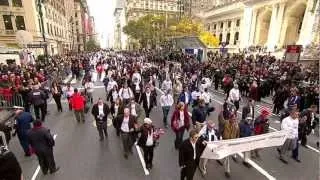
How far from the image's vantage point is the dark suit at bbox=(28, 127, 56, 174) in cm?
587

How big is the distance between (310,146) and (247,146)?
388cm

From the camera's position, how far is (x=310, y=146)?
8328mm

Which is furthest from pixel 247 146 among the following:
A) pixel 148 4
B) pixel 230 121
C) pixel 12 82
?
pixel 148 4

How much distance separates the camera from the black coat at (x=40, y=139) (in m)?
5.86

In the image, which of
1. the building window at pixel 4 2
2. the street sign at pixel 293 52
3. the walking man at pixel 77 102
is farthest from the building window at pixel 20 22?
the street sign at pixel 293 52

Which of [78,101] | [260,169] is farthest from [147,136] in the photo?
[78,101]

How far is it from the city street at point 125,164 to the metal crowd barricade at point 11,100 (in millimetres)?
3311

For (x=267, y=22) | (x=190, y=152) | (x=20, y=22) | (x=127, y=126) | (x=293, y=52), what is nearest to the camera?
(x=190, y=152)

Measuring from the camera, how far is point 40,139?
233 inches

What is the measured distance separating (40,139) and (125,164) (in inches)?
97.0

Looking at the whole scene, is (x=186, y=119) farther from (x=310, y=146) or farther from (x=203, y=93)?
(x=310, y=146)

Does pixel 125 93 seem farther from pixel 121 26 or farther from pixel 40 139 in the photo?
pixel 121 26

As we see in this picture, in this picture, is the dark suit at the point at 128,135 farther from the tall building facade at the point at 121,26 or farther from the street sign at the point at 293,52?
the tall building facade at the point at 121,26

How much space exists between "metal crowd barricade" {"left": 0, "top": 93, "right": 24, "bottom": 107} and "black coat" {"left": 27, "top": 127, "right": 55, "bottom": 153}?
21.5 ft
